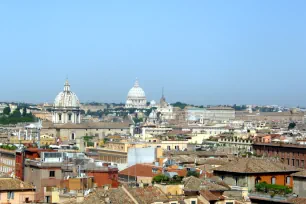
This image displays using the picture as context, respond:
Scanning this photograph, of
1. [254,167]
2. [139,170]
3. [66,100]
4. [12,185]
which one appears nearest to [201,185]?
[254,167]

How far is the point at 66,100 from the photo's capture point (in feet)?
603

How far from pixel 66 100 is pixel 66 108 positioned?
2264 mm

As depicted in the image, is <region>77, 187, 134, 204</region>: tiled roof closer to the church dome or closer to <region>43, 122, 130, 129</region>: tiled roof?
<region>43, 122, 130, 129</region>: tiled roof

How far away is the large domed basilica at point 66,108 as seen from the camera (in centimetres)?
18188

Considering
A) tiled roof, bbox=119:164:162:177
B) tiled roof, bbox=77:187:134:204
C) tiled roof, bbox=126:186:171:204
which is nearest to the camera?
tiled roof, bbox=77:187:134:204

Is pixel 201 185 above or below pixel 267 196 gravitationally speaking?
above

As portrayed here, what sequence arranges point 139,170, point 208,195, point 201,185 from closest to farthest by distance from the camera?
point 208,195 → point 201,185 → point 139,170

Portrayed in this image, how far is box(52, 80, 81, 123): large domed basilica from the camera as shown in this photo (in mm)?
181875

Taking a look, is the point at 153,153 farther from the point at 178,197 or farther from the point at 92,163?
the point at 178,197

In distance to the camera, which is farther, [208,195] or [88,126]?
[88,126]

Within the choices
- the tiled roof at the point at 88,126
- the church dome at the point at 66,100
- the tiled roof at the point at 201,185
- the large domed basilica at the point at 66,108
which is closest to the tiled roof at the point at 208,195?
the tiled roof at the point at 201,185

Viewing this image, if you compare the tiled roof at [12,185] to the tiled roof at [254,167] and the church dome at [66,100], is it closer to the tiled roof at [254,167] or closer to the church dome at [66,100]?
the tiled roof at [254,167]

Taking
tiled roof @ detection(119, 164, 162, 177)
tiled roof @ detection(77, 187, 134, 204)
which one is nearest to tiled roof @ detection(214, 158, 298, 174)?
tiled roof @ detection(119, 164, 162, 177)

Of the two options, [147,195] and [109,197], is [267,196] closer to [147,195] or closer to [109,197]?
[147,195]
